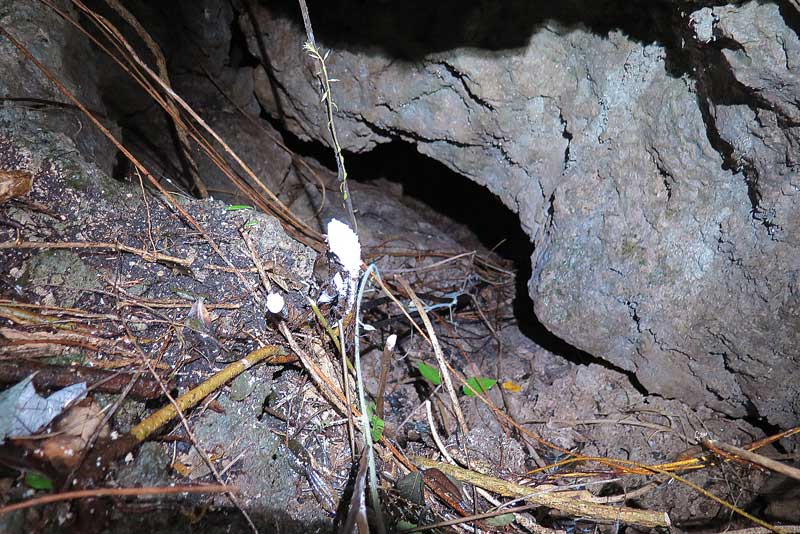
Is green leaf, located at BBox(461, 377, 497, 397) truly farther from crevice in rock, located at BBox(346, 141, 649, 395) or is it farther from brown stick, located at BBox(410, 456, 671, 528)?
crevice in rock, located at BBox(346, 141, 649, 395)

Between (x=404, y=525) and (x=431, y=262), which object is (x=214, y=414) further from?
(x=431, y=262)

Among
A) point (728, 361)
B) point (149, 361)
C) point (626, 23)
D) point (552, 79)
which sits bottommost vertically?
point (149, 361)

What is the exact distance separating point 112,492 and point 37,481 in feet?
0.46

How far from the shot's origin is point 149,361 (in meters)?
1.19

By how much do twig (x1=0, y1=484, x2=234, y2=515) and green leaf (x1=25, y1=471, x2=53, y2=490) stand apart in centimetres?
2

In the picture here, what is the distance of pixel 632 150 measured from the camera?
1963 mm

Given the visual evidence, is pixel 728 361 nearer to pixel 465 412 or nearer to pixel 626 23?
pixel 465 412

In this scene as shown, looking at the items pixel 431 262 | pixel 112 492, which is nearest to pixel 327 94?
pixel 112 492

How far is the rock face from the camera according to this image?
1.58 metres

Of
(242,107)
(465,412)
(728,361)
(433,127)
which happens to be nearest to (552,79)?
(433,127)

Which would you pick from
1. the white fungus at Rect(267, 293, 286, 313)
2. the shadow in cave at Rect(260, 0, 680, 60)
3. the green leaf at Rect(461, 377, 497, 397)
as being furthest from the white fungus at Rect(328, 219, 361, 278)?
the shadow in cave at Rect(260, 0, 680, 60)

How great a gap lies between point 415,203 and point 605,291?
1.89 metres

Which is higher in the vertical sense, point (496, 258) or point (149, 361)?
point (496, 258)

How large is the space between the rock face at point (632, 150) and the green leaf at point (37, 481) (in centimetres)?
195
